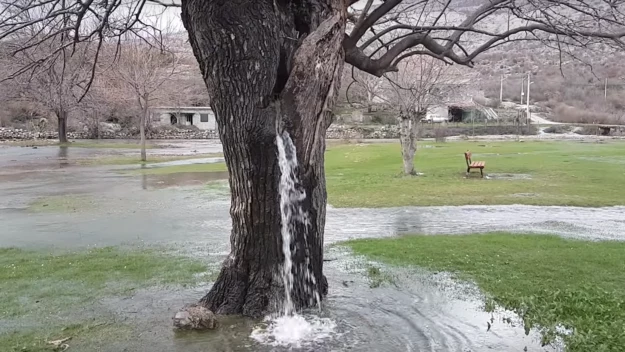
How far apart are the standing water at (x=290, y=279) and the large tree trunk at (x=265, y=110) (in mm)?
47

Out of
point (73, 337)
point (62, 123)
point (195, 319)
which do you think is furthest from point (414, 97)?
point (62, 123)

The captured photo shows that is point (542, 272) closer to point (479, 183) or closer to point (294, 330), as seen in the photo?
point (294, 330)

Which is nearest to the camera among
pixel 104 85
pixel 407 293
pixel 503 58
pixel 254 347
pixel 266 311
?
pixel 254 347

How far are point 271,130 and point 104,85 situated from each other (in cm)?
5154

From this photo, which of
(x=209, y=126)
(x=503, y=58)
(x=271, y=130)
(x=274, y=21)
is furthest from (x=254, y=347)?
(x=503, y=58)

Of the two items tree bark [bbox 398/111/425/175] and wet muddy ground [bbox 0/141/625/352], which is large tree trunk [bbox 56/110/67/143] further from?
tree bark [bbox 398/111/425/175]

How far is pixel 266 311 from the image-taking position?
6.61 metres

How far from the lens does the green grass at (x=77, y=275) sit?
7.38m

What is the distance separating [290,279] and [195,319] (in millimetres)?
1113

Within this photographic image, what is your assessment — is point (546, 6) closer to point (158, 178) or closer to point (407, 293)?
point (407, 293)

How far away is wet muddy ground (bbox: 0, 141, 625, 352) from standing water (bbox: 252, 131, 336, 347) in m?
0.10

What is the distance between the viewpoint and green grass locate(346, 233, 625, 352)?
6.07 metres

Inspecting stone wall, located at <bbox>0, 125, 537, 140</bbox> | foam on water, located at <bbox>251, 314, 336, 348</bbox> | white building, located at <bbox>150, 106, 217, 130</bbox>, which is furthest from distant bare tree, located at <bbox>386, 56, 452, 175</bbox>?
white building, located at <bbox>150, 106, 217, 130</bbox>

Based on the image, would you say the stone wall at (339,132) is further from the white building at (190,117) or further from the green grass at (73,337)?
the green grass at (73,337)
